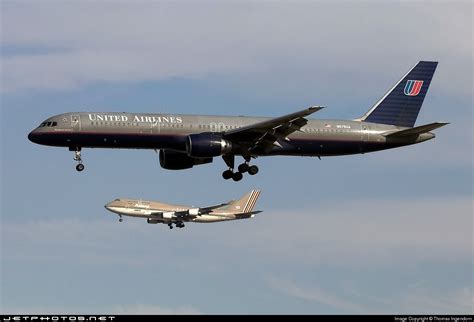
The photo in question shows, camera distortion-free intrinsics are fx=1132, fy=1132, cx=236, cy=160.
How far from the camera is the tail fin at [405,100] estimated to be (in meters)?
89.9

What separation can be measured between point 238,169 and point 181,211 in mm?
62030

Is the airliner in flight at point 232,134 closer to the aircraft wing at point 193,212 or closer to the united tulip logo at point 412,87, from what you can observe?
the united tulip logo at point 412,87

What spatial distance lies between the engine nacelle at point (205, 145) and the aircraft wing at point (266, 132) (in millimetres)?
865

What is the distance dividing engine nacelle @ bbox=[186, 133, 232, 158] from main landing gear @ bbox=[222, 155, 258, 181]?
4.16 meters

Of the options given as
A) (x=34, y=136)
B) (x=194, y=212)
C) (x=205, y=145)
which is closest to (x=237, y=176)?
(x=205, y=145)

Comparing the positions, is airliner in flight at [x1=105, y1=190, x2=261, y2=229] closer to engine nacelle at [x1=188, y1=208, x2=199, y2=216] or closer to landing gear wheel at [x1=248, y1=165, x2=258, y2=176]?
engine nacelle at [x1=188, y1=208, x2=199, y2=216]

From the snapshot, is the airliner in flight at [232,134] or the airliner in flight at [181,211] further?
the airliner in flight at [181,211]

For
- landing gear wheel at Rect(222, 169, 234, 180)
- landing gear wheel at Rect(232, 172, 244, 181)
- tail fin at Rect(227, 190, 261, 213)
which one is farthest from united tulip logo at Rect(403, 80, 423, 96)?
tail fin at Rect(227, 190, 261, 213)

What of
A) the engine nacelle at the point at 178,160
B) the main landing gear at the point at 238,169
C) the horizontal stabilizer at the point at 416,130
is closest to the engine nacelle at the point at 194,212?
the engine nacelle at the point at 178,160

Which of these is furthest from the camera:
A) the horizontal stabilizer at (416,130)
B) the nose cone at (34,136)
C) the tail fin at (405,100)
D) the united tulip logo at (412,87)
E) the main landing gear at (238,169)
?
the united tulip logo at (412,87)

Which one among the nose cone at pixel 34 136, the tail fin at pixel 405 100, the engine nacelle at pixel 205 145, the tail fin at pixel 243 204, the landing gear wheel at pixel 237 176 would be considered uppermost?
the tail fin at pixel 243 204

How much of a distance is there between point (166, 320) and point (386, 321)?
38.3 ft

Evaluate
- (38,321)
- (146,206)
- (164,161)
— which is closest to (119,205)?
(146,206)

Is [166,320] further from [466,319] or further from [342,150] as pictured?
[342,150]
